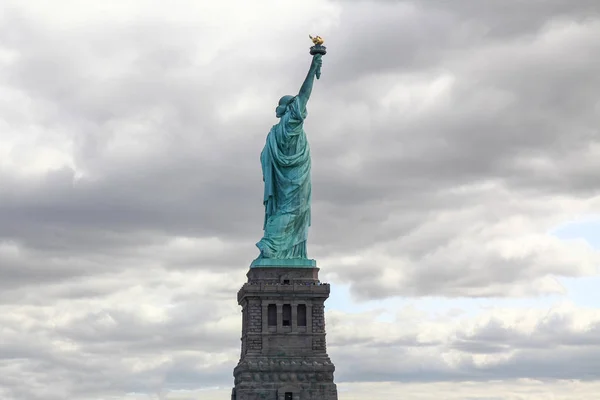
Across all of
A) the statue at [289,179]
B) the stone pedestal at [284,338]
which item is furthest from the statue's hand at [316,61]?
the stone pedestal at [284,338]

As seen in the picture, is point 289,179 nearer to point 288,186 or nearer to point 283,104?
point 288,186

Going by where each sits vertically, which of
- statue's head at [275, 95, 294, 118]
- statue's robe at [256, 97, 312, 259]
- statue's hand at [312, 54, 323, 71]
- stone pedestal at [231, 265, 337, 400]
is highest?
statue's hand at [312, 54, 323, 71]

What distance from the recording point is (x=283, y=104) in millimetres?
102688

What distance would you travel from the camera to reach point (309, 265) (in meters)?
100

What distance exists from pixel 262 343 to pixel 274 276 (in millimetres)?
4509

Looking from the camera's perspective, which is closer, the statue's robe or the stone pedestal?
the stone pedestal

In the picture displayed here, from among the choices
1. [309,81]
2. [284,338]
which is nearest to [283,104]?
[309,81]

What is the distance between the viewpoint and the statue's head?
10250cm

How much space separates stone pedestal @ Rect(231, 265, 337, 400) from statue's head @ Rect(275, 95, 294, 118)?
10611 millimetres

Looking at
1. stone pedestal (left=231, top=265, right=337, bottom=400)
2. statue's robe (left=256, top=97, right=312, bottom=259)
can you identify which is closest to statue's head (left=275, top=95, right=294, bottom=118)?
statue's robe (left=256, top=97, right=312, bottom=259)

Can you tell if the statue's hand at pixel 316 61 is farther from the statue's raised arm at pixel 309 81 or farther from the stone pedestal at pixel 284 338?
the stone pedestal at pixel 284 338

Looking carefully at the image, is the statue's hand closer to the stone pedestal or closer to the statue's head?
the statue's head

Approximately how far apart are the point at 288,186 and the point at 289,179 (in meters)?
0.48

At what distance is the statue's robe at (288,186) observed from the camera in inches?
3979
